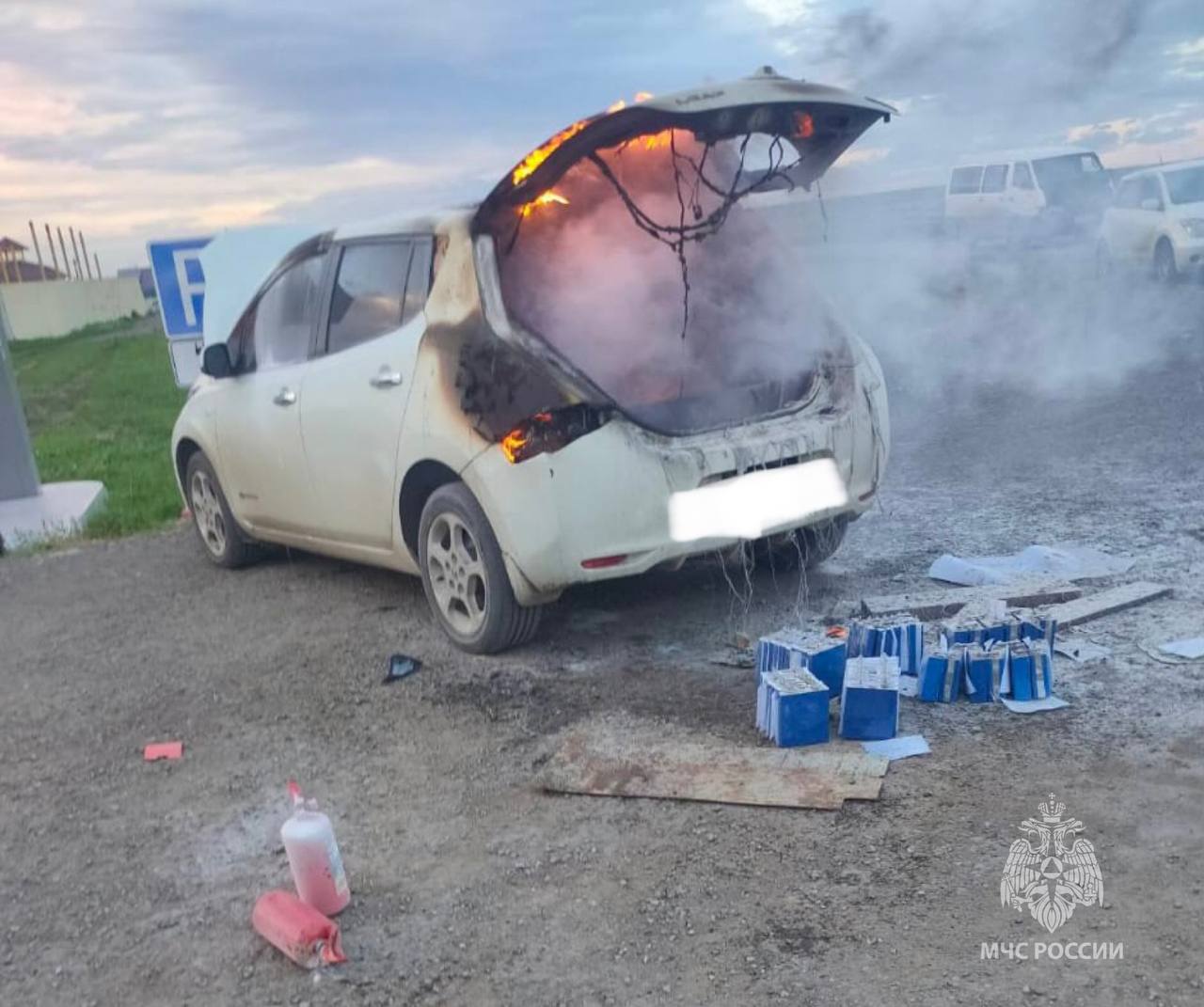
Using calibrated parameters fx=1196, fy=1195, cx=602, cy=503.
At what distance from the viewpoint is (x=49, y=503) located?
9.45 meters

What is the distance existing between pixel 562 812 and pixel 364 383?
236cm

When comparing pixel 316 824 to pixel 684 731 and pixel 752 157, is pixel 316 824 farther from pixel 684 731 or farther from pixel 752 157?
pixel 752 157

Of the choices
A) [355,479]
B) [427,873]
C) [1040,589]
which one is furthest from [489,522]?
[1040,589]

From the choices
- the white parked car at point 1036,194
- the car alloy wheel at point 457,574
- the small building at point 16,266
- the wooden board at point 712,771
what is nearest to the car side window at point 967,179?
the white parked car at point 1036,194

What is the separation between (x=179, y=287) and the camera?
26.8 feet

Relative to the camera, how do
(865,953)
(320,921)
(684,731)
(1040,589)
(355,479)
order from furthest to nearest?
(355,479) < (1040,589) < (684,731) < (320,921) < (865,953)

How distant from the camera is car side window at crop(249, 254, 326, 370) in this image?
19.1 feet

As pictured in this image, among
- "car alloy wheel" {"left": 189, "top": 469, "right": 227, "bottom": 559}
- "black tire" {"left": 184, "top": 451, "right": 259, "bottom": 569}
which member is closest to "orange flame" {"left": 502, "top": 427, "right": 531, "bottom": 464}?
"black tire" {"left": 184, "top": 451, "right": 259, "bottom": 569}

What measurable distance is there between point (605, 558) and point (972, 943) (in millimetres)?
2126

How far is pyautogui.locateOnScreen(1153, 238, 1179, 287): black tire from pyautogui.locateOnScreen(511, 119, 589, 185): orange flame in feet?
41.0

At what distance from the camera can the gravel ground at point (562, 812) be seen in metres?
2.86

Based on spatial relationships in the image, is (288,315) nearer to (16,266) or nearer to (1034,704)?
(1034,704)

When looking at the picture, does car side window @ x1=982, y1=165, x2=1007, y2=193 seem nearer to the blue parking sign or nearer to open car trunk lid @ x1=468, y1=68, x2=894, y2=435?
the blue parking sign

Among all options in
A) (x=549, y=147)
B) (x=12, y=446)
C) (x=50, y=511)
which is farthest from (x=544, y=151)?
(x=12, y=446)
